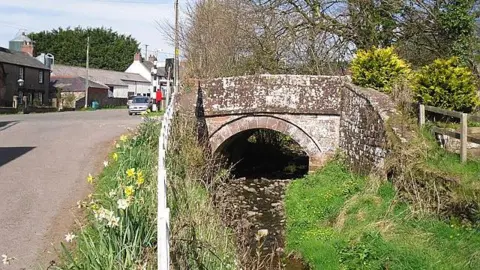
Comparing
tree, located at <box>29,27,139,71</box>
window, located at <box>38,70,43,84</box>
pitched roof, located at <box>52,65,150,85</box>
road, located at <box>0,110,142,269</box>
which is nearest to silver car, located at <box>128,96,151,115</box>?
road, located at <box>0,110,142,269</box>

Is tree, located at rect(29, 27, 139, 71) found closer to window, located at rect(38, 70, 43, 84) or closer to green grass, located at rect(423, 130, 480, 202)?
window, located at rect(38, 70, 43, 84)

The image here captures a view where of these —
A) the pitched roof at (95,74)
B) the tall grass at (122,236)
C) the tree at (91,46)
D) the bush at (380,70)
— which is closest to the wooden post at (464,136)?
the bush at (380,70)

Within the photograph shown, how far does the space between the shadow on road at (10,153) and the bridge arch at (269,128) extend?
551cm

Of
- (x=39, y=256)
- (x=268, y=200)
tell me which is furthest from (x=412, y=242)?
(x=268, y=200)

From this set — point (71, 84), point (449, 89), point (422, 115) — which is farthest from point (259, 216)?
point (71, 84)

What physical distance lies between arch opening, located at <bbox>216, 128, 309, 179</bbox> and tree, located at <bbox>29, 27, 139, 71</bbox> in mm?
54512

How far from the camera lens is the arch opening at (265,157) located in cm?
1917

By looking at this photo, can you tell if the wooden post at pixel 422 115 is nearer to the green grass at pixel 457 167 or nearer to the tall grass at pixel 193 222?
the green grass at pixel 457 167

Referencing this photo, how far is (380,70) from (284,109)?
2925 mm

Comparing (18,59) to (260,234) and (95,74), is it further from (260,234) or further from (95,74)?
(260,234)

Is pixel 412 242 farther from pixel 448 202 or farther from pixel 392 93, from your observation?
pixel 392 93

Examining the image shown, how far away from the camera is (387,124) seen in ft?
39.5

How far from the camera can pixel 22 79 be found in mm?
44656

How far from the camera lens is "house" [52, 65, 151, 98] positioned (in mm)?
59375
